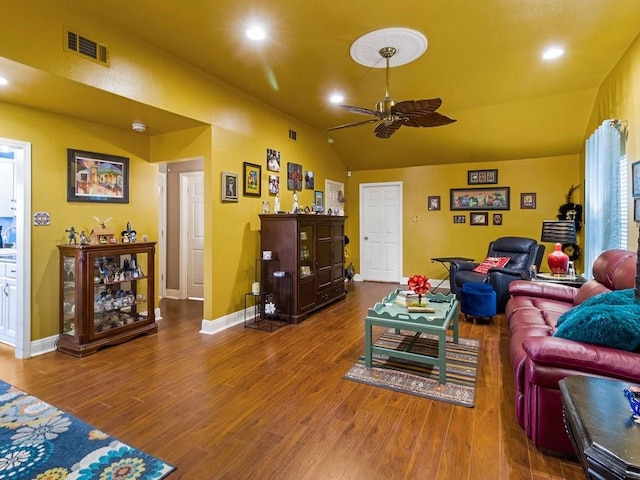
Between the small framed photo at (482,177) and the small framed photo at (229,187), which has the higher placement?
the small framed photo at (482,177)

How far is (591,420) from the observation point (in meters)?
0.97

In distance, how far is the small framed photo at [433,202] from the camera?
6.90 m

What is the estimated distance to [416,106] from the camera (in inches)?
118

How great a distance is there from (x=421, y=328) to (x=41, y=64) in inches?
137

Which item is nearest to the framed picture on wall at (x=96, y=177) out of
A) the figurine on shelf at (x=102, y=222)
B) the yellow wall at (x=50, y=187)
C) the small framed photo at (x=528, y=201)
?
the yellow wall at (x=50, y=187)

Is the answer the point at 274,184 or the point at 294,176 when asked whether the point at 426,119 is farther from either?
the point at 294,176

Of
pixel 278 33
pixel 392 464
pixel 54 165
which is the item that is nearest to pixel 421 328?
pixel 392 464

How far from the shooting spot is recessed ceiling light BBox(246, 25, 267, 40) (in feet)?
9.58

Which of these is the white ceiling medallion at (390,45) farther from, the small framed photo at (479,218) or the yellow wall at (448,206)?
the small framed photo at (479,218)

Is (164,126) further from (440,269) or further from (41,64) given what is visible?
(440,269)

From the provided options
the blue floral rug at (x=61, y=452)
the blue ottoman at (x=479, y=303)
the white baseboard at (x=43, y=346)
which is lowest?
the blue floral rug at (x=61, y=452)

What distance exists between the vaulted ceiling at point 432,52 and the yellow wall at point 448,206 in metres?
0.59

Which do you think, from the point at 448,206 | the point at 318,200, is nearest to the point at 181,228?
the point at 318,200

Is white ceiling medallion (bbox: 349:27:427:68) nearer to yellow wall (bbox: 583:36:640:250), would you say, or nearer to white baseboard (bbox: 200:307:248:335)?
yellow wall (bbox: 583:36:640:250)
